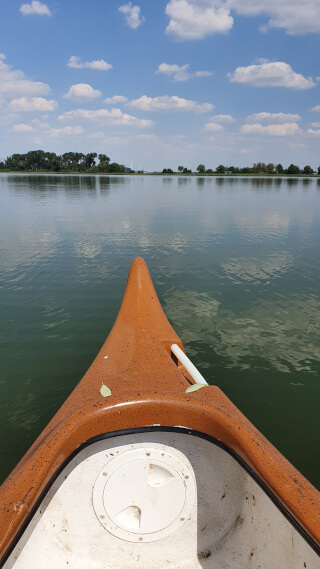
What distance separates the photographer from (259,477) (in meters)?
2.04

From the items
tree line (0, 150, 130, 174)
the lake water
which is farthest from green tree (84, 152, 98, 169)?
the lake water

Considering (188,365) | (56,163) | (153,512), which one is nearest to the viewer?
(153,512)

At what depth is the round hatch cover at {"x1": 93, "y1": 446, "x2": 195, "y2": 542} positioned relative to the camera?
2.38 m

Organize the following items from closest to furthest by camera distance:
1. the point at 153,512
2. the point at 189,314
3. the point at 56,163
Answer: the point at 153,512 → the point at 189,314 → the point at 56,163

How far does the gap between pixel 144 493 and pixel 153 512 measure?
0.46 ft

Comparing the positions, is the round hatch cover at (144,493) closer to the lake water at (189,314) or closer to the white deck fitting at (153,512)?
the white deck fitting at (153,512)

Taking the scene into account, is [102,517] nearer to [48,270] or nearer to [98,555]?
[98,555]

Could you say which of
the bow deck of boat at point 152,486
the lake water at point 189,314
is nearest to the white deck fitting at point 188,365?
the bow deck of boat at point 152,486

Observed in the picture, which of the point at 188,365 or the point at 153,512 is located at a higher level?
the point at 188,365

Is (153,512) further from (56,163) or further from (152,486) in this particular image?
(56,163)

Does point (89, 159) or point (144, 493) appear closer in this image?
point (144, 493)

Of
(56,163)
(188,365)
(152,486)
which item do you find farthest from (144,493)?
(56,163)

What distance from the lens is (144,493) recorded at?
8.11ft

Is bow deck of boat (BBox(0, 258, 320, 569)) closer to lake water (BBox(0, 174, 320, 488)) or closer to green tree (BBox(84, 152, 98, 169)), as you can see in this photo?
lake water (BBox(0, 174, 320, 488))
